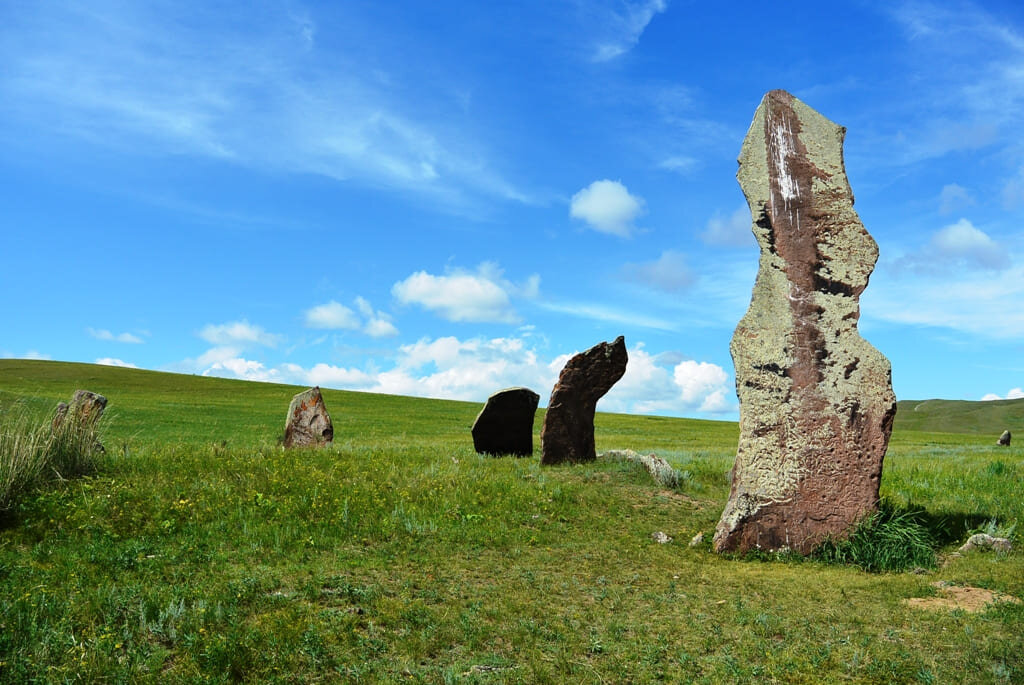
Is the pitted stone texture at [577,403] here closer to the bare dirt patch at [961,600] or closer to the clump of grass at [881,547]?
the clump of grass at [881,547]

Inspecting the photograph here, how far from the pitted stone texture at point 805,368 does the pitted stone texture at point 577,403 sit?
279 inches

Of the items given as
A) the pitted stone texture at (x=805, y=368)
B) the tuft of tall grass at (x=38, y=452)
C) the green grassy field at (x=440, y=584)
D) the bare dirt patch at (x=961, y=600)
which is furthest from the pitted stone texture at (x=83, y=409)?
the bare dirt patch at (x=961, y=600)

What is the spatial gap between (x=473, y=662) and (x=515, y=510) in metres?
6.17

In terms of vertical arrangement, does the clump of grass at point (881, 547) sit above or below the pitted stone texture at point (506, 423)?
below

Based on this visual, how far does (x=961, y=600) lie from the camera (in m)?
9.51

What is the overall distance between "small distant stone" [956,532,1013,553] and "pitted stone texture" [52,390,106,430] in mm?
16382

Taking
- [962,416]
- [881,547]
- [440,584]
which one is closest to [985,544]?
[881,547]

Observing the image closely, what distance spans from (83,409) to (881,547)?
16231 millimetres

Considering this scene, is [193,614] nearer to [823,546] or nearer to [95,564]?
[95,564]

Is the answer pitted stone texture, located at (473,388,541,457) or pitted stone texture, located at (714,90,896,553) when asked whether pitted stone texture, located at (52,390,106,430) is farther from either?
pitted stone texture, located at (714,90,896,553)

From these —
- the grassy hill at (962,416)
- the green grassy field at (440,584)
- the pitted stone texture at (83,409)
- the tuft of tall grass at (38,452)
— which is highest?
the grassy hill at (962,416)

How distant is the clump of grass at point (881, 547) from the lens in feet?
37.2

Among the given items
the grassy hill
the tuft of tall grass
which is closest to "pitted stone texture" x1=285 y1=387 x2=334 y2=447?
the tuft of tall grass

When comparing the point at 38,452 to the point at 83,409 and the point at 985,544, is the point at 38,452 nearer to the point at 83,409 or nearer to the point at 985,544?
the point at 83,409
